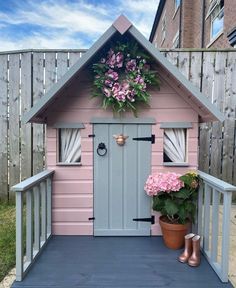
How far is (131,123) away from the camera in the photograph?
10.1 ft

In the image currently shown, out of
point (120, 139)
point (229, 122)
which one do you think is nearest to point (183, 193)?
point (120, 139)

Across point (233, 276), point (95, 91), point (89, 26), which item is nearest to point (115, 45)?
point (95, 91)

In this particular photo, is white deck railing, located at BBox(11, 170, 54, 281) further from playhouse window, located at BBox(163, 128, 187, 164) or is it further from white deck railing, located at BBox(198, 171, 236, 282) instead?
white deck railing, located at BBox(198, 171, 236, 282)

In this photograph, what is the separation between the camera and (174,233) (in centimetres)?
280

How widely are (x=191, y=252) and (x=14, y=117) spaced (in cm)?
324

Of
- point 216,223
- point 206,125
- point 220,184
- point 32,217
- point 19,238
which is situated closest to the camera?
point 19,238

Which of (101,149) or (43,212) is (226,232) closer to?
(101,149)

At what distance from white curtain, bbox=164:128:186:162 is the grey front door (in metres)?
0.22

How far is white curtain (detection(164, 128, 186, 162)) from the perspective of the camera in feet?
10.3

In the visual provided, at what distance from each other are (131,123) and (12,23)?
644 centimetres

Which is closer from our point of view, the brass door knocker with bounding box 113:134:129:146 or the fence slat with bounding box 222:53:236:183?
the brass door knocker with bounding box 113:134:129:146

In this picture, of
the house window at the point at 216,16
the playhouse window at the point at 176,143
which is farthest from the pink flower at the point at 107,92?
the house window at the point at 216,16

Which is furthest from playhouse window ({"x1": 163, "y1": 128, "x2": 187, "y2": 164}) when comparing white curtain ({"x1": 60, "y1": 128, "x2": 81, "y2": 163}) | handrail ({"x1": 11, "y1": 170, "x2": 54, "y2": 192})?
handrail ({"x1": 11, "y1": 170, "x2": 54, "y2": 192})

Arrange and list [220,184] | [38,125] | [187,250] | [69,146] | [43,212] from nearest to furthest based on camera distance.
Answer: [220,184] < [187,250] < [43,212] < [69,146] < [38,125]
